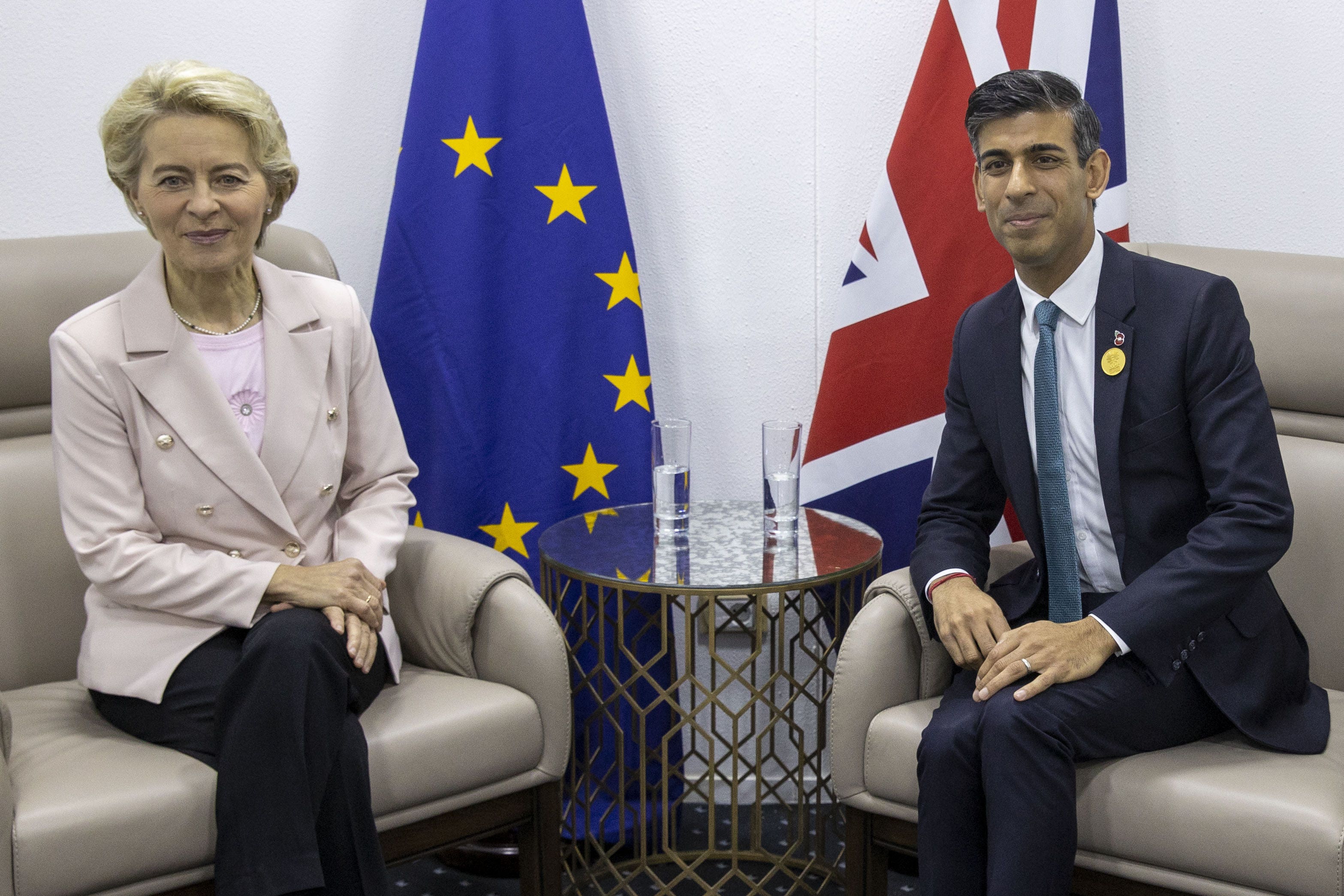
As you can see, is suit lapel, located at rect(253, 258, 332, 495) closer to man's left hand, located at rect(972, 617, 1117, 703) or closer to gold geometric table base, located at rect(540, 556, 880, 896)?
gold geometric table base, located at rect(540, 556, 880, 896)

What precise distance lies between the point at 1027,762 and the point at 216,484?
3.92 ft

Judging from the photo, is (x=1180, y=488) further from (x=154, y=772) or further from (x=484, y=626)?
(x=154, y=772)

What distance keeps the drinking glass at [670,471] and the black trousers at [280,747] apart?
63cm

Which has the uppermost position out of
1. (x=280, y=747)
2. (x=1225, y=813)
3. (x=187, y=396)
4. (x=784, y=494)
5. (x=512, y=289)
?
(x=512, y=289)

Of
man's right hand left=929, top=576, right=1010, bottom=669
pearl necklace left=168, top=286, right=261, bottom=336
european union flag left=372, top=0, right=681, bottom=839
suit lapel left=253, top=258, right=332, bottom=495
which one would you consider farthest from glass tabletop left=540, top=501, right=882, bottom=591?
pearl necklace left=168, top=286, right=261, bottom=336

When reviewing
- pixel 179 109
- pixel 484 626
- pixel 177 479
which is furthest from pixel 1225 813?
pixel 179 109

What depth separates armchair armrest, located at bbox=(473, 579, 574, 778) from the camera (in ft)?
6.06

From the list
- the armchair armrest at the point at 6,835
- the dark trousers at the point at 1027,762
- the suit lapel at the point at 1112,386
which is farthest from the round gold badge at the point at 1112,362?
the armchair armrest at the point at 6,835

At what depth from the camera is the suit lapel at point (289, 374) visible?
183 cm

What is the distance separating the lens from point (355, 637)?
1738 mm

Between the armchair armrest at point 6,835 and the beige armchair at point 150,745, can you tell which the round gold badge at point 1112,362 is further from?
the armchair armrest at point 6,835

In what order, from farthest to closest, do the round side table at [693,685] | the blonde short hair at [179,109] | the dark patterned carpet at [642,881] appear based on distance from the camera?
1. the dark patterned carpet at [642,881]
2. the round side table at [693,685]
3. the blonde short hair at [179,109]

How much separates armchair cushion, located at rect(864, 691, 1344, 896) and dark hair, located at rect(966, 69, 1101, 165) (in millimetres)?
841

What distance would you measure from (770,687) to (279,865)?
0.83m
